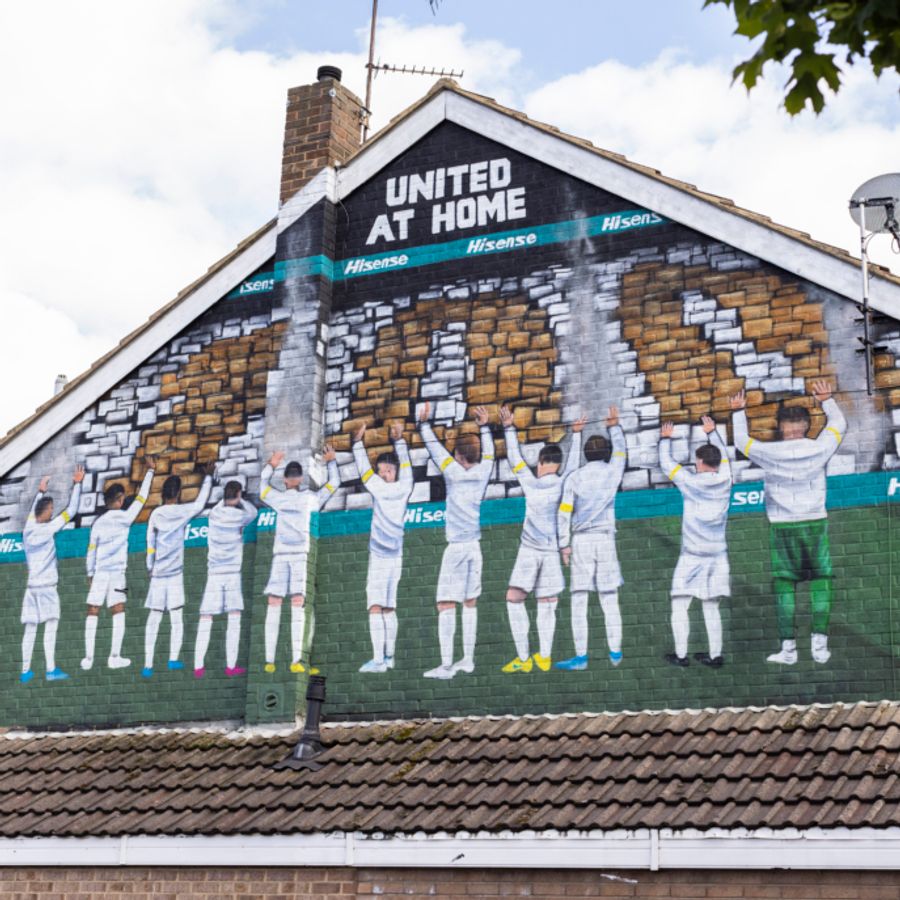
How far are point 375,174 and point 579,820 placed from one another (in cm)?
729

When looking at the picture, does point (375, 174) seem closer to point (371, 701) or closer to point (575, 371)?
point (575, 371)

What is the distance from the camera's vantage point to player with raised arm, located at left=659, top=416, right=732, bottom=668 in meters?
12.7

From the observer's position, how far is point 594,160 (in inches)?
565

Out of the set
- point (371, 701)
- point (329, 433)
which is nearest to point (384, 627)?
point (371, 701)

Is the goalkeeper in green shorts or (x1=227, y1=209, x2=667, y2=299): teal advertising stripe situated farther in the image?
(x1=227, y1=209, x2=667, y2=299): teal advertising stripe

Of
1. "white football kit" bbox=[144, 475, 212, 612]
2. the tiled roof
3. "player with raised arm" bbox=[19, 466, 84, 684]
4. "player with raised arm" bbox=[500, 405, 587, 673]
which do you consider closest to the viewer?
the tiled roof

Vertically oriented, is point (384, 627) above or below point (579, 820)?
above

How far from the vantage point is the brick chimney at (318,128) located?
1572 cm

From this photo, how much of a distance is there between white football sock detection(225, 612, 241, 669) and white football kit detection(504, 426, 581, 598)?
281cm

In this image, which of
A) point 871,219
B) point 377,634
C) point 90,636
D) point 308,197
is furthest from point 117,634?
point 871,219

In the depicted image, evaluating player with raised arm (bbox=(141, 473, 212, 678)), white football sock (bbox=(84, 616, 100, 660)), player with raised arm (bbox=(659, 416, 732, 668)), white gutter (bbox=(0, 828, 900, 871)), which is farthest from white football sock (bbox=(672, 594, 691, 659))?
white football sock (bbox=(84, 616, 100, 660))

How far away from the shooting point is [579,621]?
13.2m

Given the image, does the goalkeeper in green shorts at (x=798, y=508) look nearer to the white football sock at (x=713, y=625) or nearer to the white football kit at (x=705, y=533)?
the white football kit at (x=705, y=533)

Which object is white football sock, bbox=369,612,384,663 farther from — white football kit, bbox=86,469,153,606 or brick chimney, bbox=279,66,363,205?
brick chimney, bbox=279,66,363,205
